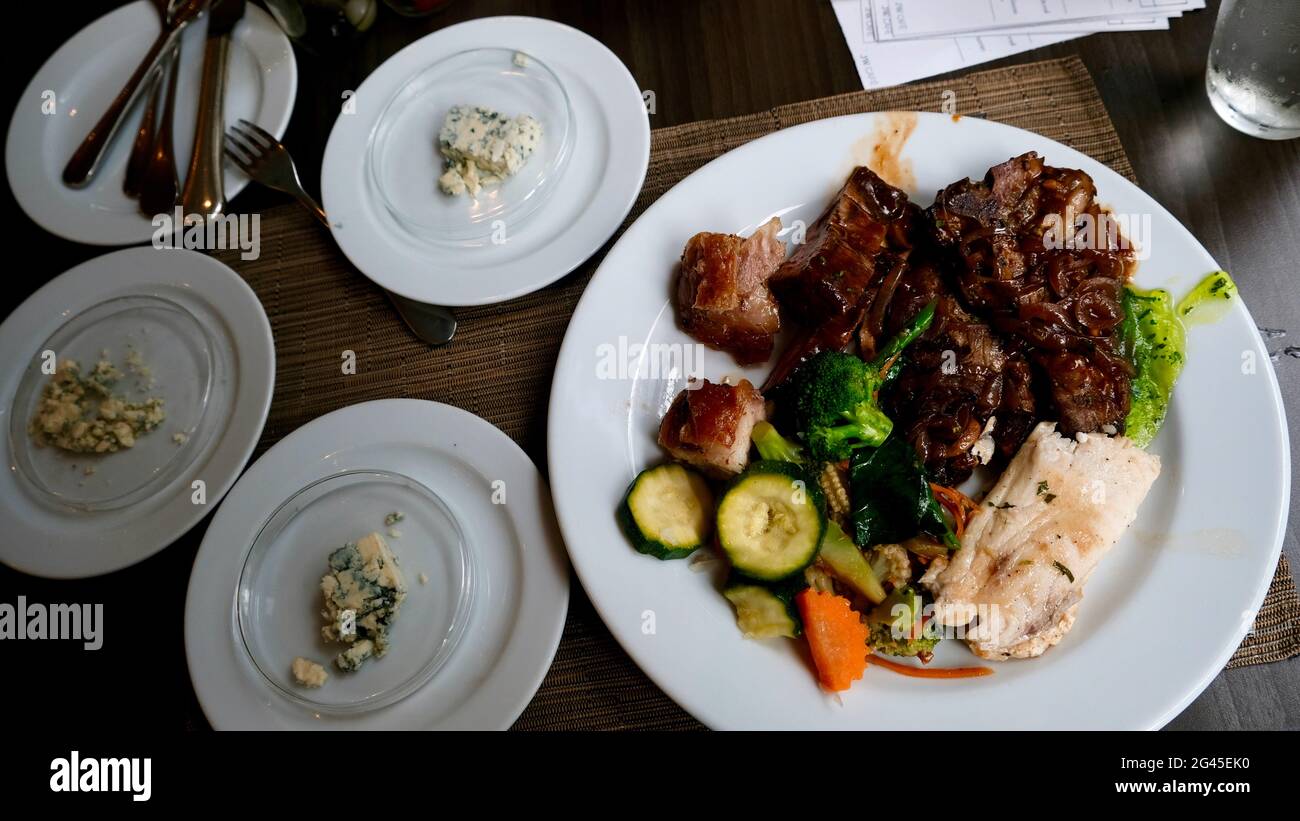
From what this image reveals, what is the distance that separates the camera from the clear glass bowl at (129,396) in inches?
111

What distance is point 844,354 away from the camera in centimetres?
257

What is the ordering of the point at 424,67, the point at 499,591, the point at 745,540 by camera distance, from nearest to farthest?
the point at 745,540, the point at 499,591, the point at 424,67

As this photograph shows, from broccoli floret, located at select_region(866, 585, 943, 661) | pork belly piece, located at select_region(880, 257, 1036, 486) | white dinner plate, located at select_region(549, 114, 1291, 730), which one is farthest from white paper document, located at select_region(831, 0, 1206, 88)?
broccoli floret, located at select_region(866, 585, 943, 661)

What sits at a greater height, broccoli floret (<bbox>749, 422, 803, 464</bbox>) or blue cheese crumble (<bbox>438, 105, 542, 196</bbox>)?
blue cheese crumble (<bbox>438, 105, 542, 196</bbox>)

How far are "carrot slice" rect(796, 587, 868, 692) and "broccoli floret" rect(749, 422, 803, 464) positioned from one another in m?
0.45

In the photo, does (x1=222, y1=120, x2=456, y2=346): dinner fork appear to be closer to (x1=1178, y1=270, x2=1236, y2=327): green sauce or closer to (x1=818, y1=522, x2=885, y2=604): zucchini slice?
(x1=818, y1=522, x2=885, y2=604): zucchini slice

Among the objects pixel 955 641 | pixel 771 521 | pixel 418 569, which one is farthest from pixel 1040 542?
pixel 418 569

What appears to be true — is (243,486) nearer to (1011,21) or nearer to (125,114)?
(125,114)

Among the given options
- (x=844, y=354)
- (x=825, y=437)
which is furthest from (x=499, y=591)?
(x=844, y=354)

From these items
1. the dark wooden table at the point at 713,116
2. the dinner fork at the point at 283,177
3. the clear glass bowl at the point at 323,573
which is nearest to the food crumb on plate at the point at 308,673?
the clear glass bowl at the point at 323,573

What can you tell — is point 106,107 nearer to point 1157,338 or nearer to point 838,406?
point 838,406

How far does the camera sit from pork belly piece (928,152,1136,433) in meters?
2.59

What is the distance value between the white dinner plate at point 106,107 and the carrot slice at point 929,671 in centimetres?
302

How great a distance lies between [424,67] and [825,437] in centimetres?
228
